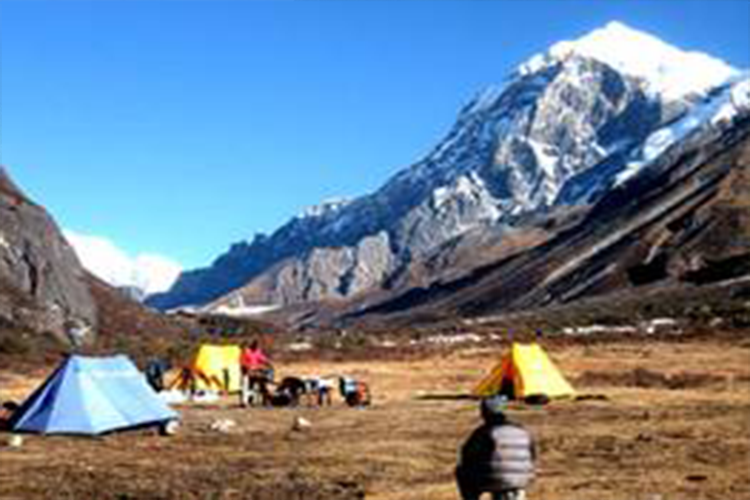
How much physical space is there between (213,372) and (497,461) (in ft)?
119

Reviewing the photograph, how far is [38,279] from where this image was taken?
92.8m

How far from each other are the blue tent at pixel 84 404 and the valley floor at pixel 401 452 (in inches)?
17.7

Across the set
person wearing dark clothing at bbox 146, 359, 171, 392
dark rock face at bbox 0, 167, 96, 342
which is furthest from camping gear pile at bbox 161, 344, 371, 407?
dark rock face at bbox 0, 167, 96, 342

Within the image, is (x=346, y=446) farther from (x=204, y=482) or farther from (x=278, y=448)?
(x=204, y=482)

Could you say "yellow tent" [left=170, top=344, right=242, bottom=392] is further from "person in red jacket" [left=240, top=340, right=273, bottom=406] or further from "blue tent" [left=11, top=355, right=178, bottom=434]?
"blue tent" [left=11, top=355, right=178, bottom=434]

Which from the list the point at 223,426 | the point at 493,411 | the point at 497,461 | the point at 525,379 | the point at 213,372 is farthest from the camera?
the point at 213,372

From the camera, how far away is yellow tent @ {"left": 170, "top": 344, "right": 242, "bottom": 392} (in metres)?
50.4

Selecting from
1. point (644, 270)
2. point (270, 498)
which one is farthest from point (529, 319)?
point (270, 498)

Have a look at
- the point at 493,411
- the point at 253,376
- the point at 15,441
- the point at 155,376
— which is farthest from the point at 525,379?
the point at 493,411

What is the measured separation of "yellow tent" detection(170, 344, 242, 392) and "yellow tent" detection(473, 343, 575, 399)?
37.7 feet

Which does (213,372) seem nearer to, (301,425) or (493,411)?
(301,425)

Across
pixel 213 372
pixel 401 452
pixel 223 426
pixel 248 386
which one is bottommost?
pixel 401 452

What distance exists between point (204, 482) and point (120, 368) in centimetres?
1093

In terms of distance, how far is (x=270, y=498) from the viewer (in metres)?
22.2
